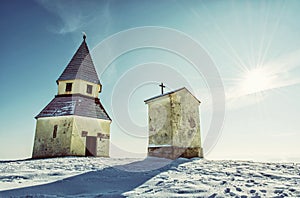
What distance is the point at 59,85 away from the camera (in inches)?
776

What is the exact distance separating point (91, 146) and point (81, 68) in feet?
26.2

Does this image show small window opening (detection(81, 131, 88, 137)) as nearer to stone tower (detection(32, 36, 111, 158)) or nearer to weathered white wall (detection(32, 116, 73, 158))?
stone tower (detection(32, 36, 111, 158))

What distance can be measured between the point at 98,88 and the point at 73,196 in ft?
58.4

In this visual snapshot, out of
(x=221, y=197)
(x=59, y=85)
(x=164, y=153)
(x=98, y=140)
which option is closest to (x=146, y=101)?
(x=164, y=153)

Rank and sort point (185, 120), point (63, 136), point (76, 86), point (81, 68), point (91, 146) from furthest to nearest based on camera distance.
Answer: point (81, 68) < point (76, 86) < point (91, 146) < point (63, 136) < point (185, 120)

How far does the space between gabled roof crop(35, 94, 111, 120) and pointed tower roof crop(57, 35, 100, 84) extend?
1.94m

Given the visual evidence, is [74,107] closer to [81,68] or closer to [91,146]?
[91,146]

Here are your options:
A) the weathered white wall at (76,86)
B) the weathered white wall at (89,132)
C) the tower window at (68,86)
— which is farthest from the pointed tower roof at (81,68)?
the weathered white wall at (89,132)

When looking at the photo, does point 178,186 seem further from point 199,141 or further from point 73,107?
point 73,107

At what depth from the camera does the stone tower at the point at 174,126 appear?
1090 centimetres

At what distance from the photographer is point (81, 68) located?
20.3m

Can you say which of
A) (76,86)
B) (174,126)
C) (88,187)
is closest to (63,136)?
(76,86)

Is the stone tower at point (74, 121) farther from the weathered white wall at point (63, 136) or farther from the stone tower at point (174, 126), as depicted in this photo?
the stone tower at point (174, 126)

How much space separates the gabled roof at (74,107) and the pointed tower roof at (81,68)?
1.94m
